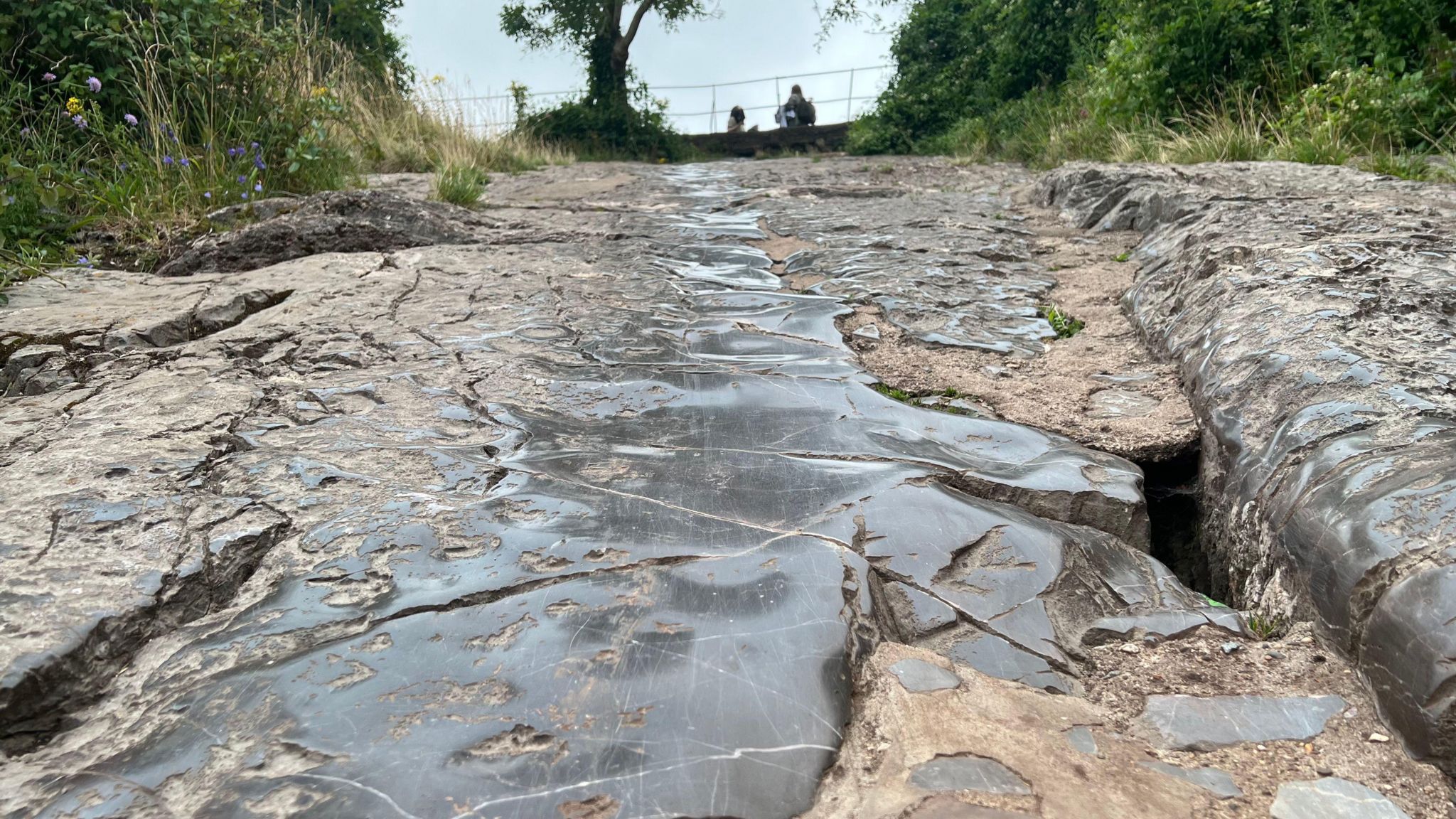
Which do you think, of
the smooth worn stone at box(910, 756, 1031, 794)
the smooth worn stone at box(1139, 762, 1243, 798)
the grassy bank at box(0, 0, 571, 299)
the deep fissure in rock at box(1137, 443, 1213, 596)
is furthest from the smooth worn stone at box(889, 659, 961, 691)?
the grassy bank at box(0, 0, 571, 299)

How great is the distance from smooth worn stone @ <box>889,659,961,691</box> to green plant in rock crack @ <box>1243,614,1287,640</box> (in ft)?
1.79

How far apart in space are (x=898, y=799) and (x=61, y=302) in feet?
9.70

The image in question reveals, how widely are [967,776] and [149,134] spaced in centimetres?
492

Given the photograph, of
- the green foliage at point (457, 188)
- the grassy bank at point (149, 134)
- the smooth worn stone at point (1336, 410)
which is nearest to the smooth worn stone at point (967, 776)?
the smooth worn stone at point (1336, 410)

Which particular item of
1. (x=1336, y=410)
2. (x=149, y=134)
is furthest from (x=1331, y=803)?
(x=149, y=134)

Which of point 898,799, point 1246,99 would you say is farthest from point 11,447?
point 1246,99

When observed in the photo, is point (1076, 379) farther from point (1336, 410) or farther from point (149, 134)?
point (149, 134)

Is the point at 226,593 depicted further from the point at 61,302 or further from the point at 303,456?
the point at 61,302

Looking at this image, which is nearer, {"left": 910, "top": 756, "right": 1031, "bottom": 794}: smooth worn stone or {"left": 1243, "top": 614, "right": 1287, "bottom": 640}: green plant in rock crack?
{"left": 910, "top": 756, "right": 1031, "bottom": 794}: smooth worn stone

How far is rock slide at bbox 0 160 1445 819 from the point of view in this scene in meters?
1.06

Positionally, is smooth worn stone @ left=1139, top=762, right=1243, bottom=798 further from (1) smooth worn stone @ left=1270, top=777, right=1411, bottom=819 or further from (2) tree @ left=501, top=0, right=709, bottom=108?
(2) tree @ left=501, top=0, right=709, bottom=108

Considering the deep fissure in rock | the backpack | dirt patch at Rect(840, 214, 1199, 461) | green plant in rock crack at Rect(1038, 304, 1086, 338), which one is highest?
the backpack

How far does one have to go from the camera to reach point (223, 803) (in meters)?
0.99

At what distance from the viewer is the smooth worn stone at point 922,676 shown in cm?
123
